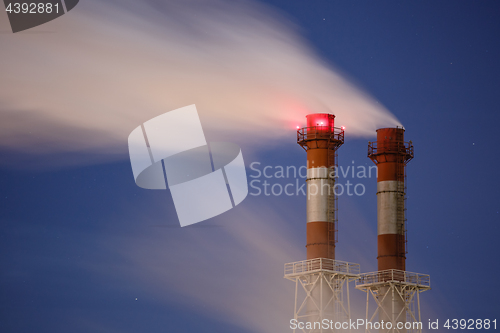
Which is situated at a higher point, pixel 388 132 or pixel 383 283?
pixel 388 132

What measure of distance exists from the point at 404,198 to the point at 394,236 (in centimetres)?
370

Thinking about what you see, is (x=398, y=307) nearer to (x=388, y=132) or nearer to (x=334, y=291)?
(x=334, y=291)

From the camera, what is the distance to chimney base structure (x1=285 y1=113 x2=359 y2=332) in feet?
260

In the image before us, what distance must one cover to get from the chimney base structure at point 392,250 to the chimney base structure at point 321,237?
485 cm

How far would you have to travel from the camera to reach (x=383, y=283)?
275 feet

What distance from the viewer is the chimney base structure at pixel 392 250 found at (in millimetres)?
84062

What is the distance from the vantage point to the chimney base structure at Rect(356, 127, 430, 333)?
84062mm

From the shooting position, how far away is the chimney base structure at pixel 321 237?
7912 centimetres

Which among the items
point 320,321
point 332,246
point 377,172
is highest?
point 377,172

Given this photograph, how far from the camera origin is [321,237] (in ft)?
263

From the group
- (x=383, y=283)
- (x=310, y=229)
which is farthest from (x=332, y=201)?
(x=383, y=283)

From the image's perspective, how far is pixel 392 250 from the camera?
84.8m

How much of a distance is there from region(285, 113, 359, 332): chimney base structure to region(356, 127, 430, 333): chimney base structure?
15.9ft

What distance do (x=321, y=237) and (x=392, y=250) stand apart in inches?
306
